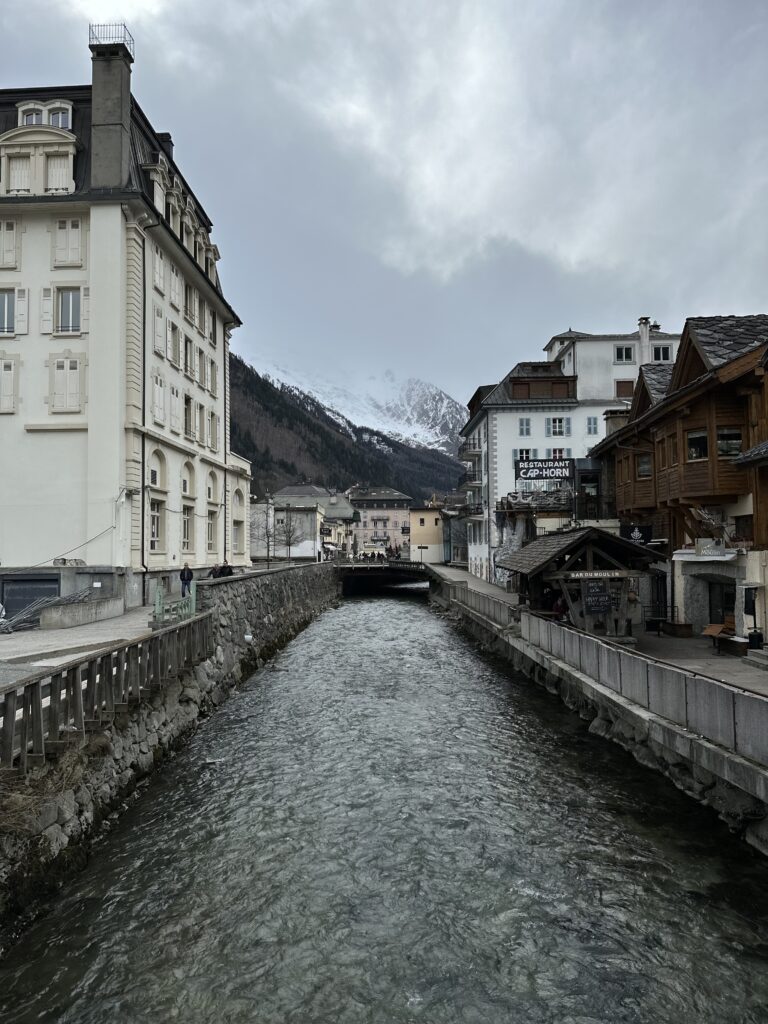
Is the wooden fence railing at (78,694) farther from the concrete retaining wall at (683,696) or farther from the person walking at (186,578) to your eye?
the person walking at (186,578)

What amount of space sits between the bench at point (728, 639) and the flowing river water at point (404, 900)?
17.6 feet

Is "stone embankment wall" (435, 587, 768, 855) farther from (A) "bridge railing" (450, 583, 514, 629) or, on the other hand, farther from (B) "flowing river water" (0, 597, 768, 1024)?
(A) "bridge railing" (450, 583, 514, 629)

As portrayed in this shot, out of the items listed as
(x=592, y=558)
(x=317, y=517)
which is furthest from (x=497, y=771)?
(x=317, y=517)

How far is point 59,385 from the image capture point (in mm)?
26781

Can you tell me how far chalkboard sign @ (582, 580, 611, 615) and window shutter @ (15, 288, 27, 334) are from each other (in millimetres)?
23963

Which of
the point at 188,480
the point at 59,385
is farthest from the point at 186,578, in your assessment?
the point at 59,385

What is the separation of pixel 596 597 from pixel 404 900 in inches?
510

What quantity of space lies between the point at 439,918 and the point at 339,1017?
2.05 m

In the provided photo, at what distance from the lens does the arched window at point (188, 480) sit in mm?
33219

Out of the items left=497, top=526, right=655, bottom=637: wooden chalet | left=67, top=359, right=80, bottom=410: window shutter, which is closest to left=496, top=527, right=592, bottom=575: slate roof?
left=497, top=526, right=655, bottom=637: wooden chalet

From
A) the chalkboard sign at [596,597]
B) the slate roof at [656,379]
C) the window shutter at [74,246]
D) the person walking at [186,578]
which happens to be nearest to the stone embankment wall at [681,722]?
the chalkboard sign at [596,597]

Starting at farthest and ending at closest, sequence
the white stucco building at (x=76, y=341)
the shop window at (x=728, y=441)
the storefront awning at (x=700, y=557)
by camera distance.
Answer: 1. the white stucco building at (x=76, y=341)
2. the shop window at (x=728, y=441)
3. the storefront awning at (x=700, y=557)

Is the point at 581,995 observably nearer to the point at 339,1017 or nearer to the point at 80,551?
the point at 339,1017

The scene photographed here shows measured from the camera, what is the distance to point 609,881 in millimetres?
9195
